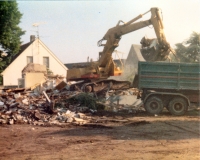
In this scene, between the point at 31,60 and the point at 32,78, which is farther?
the point at 31,60

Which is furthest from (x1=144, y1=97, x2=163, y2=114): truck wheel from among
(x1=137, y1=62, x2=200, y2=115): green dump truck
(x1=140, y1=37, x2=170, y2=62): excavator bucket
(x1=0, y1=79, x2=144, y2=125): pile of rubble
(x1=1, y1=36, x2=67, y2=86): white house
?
(x1=1, y1=36, x2=67, y2=86): white house

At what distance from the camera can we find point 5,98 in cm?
1405

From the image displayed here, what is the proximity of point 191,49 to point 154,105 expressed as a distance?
13.0m

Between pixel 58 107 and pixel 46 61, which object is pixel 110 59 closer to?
pixel 58 107

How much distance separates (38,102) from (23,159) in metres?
7.84

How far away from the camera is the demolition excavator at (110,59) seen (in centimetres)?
1431

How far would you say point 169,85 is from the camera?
1288 centimetres

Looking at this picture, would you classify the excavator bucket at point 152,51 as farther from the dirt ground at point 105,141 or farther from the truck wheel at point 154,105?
the dirt ground at point 105,141

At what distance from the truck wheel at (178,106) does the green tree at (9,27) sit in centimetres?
1481

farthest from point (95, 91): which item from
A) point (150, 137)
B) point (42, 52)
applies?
point (42, 52)

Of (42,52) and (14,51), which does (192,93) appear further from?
(42,52)

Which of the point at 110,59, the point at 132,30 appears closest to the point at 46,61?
the point at 110,59

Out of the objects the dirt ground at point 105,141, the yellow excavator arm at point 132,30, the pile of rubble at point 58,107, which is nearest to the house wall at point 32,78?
the pile of rubble at point 58,107

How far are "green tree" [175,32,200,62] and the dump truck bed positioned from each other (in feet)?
38.6
